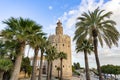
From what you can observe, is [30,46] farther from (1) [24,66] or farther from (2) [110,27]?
(1) [24,66]

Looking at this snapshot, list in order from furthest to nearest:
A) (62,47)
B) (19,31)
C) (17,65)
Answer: (62,47), (19,31), (17,65)

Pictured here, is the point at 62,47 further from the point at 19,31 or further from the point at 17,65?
the point at 17,65

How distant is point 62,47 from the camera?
61906mm

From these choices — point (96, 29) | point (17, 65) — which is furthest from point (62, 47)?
point (17, 65)

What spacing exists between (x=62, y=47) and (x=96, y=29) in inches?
1722

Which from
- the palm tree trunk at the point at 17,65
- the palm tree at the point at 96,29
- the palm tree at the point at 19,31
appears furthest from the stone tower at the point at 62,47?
the palm tree trunk at the point at 17,65

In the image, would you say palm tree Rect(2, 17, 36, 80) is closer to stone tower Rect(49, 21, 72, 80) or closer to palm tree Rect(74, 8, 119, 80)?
palm tree Rect(74, 8, 119, 80)

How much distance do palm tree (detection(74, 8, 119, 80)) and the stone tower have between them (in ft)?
137

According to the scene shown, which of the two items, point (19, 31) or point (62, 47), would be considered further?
point (62, 47)

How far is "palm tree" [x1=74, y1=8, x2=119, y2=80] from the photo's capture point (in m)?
18.1

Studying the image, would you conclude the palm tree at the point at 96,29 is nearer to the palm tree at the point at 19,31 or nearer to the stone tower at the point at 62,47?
the palm tree at the point at 19,31

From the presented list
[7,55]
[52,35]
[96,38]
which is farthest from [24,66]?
Result: [96,38]

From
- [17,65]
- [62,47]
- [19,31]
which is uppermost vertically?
[62,47]

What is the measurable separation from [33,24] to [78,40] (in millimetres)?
6453
